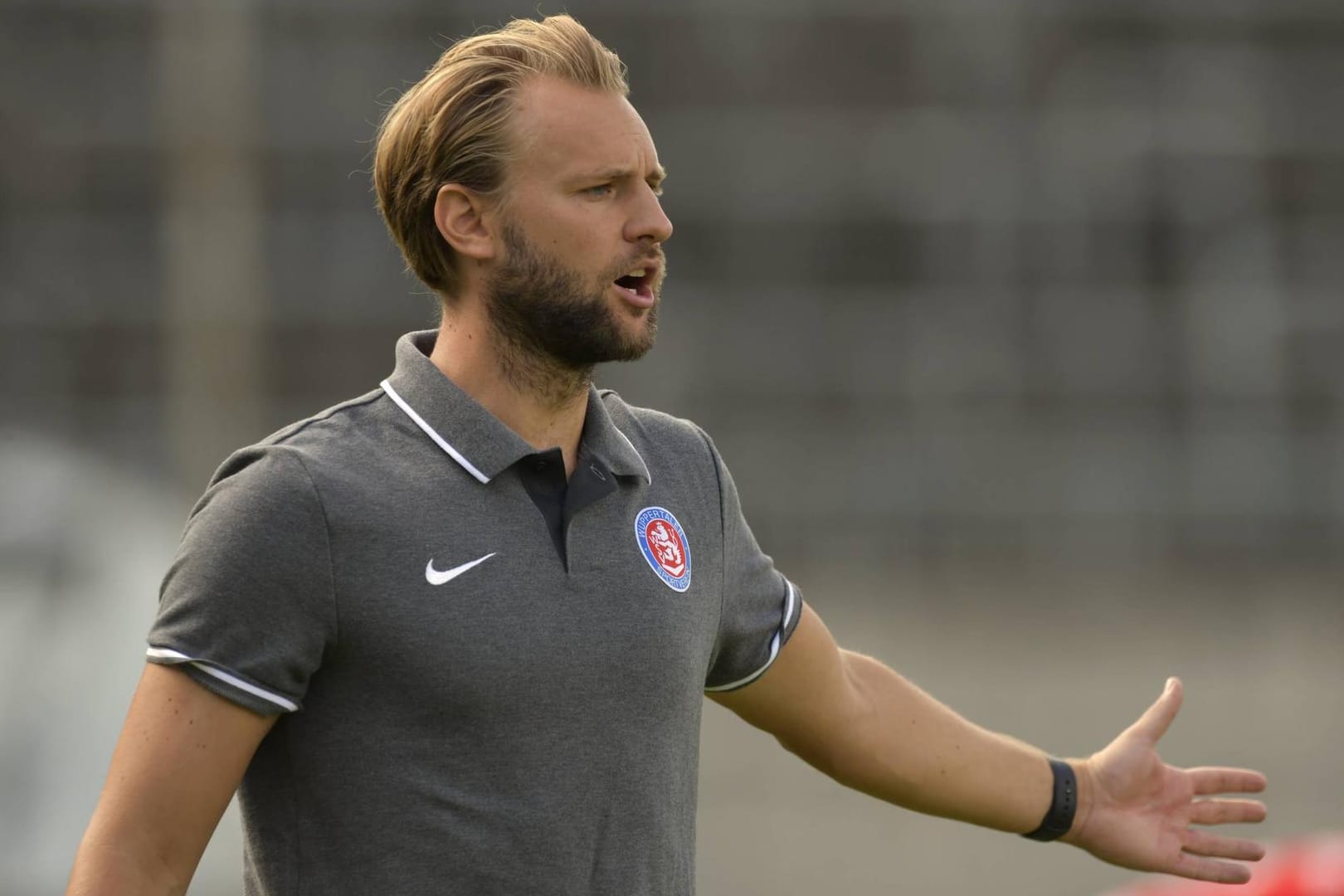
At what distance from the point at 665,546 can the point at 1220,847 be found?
103 centimetres

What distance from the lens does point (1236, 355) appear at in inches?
452

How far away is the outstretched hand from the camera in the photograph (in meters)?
2.95

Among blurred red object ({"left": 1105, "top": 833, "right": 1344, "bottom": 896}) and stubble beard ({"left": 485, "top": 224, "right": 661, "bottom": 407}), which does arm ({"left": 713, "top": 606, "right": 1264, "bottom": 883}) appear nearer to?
stubble beard ({"left": 485, "top": 224, "right": 661, "bottom": 407})

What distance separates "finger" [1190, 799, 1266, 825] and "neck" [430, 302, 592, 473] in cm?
114

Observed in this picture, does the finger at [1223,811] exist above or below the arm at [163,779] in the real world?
above

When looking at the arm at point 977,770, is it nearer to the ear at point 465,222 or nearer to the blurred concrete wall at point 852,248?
the ear at point 465,222

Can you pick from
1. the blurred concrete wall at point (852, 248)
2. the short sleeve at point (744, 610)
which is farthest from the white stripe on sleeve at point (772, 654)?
the blurred concrete wall at point (852, 248)

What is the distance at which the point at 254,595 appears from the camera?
7.14 feet

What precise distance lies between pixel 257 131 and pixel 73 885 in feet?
31.7

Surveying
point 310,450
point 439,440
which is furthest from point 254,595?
point 439,440

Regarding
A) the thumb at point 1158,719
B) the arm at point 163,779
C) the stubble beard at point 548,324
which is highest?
the stubble beard at point 548,324

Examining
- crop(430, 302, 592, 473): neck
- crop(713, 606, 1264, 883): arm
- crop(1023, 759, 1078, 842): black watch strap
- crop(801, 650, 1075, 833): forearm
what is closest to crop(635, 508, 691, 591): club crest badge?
crop(430, 302, 592, 473): neck

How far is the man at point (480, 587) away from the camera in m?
2.19

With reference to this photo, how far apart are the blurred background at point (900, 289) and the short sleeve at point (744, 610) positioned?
26.9 feet
